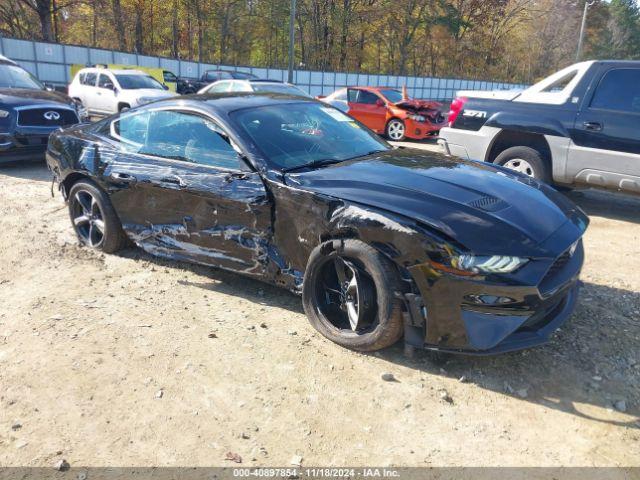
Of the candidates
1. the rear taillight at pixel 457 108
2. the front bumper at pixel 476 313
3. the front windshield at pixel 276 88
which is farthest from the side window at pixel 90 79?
the front bumper at pixel 476 313

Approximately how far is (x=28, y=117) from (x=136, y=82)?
639 cm

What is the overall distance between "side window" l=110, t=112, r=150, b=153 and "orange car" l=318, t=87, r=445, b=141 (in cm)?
851

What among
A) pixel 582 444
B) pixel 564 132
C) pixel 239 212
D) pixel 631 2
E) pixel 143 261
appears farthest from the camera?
pixel 631 2

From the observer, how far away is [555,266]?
3.02 metres

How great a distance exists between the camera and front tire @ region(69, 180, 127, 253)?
15.8 feet

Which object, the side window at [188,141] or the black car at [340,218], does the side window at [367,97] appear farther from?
the side window at [188,141]

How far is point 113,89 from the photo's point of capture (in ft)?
46.6

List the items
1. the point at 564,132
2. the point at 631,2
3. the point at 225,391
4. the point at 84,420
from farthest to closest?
the point at 631,2, the point at 564,132, the point at 225,391, the point at 84,420

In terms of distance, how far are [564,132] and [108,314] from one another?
5.62 m

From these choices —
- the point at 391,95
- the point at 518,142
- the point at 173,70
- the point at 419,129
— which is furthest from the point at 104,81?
the point at 173,70

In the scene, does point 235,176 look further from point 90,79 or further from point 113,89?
point 90,79

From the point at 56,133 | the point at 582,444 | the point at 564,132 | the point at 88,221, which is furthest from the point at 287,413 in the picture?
the point at 564,132

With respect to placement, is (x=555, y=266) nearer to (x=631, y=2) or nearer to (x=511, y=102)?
(x=511, y=102)

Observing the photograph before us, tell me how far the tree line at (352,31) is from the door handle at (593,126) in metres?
30.9
